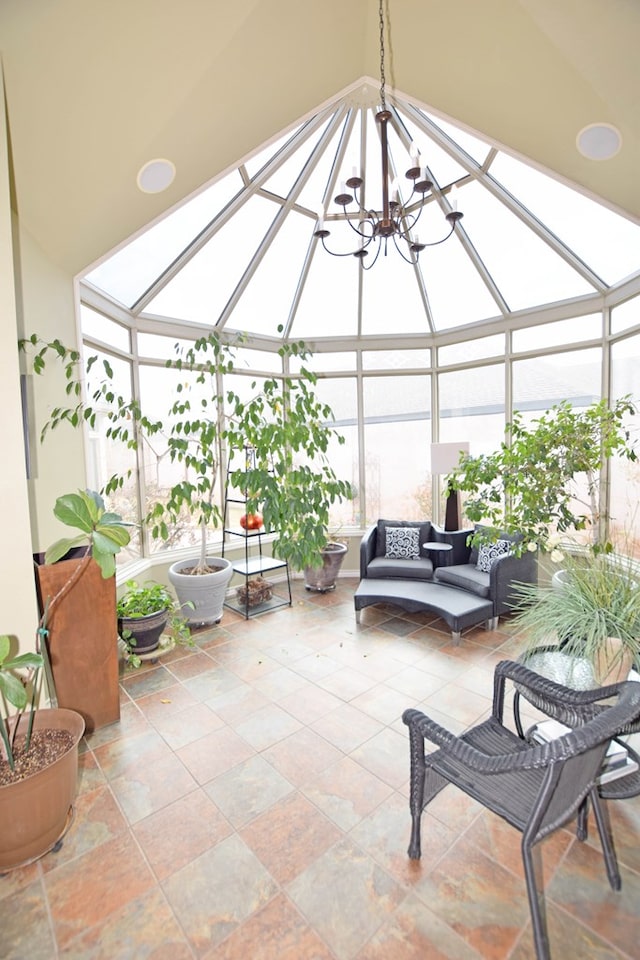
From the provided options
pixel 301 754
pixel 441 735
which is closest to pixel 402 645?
pixel 301 754

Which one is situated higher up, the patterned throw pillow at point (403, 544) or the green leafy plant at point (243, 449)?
the green leafy plant at point (243, 449)

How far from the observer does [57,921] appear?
1.65 meters

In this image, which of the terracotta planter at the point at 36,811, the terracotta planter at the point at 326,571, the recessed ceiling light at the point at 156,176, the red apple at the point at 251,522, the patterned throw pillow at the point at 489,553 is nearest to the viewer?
the terracotta planter at the point at 36,811

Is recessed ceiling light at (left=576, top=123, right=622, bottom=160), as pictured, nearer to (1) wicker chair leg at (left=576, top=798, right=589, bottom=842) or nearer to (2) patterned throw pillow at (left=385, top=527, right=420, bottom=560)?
(1) wicker chair leg at (left=576, top=798, right=589, bottom=842)

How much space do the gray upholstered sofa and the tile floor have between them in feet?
3.19

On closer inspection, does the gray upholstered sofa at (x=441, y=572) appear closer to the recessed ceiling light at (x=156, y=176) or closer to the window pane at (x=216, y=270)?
the window pane at (x=216, y=270)

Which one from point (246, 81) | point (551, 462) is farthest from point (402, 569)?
point (246, 81)

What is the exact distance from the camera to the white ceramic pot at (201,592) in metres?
4.16

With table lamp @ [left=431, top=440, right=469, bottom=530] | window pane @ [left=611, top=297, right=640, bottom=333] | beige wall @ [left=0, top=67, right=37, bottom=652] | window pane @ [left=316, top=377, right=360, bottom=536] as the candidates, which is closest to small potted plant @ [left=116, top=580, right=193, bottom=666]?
beige wall @ [left=0, top=67, right=37, bottom=652]

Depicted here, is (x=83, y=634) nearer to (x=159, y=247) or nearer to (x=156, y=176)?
(x=156, y=176)

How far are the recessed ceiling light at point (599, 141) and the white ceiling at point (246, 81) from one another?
1.9 inches

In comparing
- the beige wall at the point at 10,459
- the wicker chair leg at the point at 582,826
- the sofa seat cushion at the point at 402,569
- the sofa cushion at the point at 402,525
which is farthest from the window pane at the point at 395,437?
the beige wall at the point at 10,459

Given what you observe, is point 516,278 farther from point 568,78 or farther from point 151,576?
point 151,576

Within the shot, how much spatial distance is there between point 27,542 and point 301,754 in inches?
73.2
